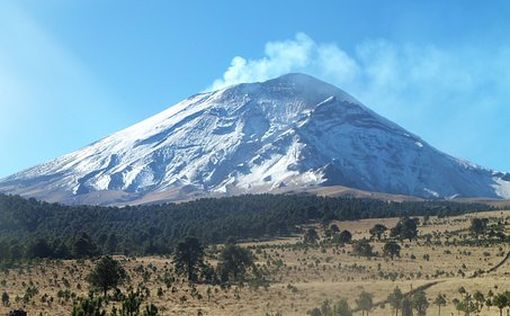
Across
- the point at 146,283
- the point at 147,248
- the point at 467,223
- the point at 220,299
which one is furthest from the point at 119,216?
the point at 220,299

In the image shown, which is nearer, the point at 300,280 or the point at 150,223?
the point at 300,280

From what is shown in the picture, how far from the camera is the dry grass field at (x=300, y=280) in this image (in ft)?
166

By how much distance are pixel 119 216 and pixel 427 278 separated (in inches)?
4641

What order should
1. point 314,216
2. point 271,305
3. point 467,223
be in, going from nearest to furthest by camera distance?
point 271,305 → point 467,223 → point 314,216

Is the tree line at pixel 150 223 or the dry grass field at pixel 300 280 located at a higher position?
the tree line at pixel 150 223

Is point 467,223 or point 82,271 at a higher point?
point 467,223

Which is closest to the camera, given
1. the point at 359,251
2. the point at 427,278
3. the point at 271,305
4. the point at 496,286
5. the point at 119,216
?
the point at 271,305

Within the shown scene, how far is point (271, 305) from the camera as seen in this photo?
51438 millimetres

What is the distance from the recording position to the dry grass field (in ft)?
166

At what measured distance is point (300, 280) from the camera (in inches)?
2601

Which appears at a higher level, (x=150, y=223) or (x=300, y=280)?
(x=150, y=223)

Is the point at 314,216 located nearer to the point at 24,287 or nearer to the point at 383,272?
the point at 383,272

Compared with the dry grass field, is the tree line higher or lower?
higher

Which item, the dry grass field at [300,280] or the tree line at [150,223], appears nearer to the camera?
the dry grass field at [300,280]
